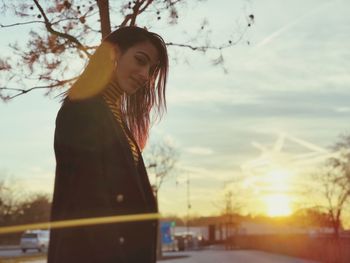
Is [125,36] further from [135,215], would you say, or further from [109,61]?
[135,215]

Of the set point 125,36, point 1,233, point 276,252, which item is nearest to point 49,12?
point 125,36

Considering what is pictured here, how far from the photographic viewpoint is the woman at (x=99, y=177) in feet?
6.57

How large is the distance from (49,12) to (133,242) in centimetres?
934

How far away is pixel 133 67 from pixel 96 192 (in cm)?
53

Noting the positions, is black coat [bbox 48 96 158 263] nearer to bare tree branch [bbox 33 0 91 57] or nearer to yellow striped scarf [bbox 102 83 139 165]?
yellow striped scarf [bbox 102 83 139 165]

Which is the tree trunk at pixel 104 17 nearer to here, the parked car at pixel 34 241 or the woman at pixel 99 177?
the woman at pixel 99 177

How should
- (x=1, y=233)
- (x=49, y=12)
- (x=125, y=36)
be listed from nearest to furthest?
(x=125, y=36) < (x=49, y=12) < (x=1, y=233)

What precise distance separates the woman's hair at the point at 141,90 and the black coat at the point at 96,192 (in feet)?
0.50

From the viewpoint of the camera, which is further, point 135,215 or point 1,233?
point 1,233

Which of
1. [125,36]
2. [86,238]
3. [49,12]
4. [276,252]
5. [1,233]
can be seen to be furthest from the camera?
[1,233]

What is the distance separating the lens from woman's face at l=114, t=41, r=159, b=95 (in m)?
2.31

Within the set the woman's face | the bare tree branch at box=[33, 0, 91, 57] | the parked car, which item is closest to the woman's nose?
the woman's face

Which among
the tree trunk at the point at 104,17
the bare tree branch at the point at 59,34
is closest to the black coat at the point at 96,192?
the tree trunk at the point at 104,17

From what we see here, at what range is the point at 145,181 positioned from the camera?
2189 millimetres
